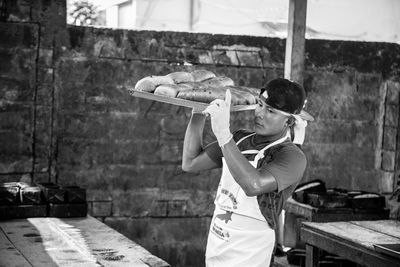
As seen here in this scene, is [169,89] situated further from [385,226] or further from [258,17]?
[258,17]

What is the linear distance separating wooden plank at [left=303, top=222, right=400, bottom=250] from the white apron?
1449mm

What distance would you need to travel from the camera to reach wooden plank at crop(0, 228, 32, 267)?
4.05 meters

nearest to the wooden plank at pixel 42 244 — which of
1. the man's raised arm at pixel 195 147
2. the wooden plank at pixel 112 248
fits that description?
the wooden plank at pixel 112 248

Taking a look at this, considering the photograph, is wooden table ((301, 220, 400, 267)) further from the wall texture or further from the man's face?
the wall texture

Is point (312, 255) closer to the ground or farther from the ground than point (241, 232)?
closer to the ground

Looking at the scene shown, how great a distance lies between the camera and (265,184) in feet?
11.3

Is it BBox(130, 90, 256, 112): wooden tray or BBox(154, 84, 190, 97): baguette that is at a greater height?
BBox(154, 84, 190, 97): baguette

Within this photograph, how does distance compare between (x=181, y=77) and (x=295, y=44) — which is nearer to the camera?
(x=181, y=77)

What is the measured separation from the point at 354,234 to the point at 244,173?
2.12 meters

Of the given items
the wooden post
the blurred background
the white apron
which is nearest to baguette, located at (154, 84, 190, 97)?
the white apron

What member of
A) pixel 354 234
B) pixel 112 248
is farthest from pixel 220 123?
pixel 354 234

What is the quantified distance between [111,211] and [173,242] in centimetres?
75

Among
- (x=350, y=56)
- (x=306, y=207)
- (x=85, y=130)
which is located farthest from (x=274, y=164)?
(x=350, y=56)

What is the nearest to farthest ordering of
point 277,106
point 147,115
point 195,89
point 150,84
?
point 277,106, point 195,89, point 150,84, point 147,115
